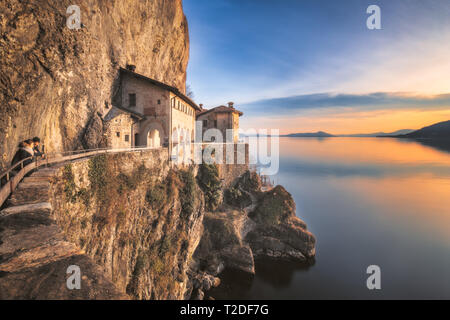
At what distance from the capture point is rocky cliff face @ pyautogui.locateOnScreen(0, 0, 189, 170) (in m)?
8.24

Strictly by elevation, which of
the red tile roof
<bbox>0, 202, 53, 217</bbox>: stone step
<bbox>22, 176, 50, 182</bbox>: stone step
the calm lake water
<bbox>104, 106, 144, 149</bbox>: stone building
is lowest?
the calm lake water

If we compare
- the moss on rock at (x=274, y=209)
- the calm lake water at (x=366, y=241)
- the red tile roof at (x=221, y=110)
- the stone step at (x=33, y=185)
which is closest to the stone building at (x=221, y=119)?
the red tile roof at (x=221, y=110)

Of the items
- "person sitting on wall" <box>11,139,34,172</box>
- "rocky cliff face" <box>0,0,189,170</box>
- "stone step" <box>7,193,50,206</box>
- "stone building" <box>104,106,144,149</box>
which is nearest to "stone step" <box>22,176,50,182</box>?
"stone step" <box>7,193,50,206</box>

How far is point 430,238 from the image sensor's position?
34906mm

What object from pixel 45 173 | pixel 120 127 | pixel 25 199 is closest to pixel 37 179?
pixel 45 173

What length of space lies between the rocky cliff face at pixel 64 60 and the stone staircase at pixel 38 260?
5.87 metres

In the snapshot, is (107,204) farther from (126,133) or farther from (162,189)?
(126,133)

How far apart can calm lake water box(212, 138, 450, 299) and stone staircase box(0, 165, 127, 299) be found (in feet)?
67.9

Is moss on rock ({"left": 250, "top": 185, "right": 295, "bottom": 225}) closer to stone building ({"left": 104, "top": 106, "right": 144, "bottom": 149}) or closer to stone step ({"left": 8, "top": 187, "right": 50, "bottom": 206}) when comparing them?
stone building ({"left": 104, "top": 106, "right": 144, "bottom": 149})

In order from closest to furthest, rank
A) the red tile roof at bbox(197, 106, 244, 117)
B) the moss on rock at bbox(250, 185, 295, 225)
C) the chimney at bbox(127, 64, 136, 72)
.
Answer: the chimney at bbox(127, 64, 136, 72), the moss on rock at bbox(250, 185, 295, 225), the red tile roof at bbox(197, 106, 244, 117)

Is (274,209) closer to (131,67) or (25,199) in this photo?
Result: (131,67)

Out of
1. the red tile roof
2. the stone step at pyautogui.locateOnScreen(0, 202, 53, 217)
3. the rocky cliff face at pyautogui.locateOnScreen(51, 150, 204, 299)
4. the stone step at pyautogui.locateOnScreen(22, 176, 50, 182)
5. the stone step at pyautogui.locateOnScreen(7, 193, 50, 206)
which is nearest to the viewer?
the stone step at pyautogui.locateOnScreen(0, 202, 53, 217)

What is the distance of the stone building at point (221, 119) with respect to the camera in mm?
36697

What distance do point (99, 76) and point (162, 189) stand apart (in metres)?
10.8
